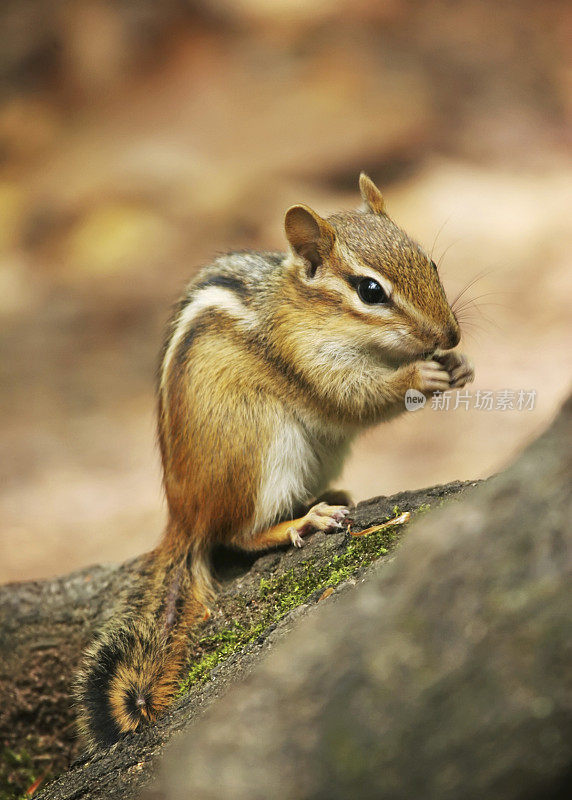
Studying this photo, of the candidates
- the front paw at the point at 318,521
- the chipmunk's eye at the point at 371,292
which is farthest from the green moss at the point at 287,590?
the chipmunk's eye at the point at 371,292

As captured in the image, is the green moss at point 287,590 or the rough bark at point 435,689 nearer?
the rough bark at point 435,689

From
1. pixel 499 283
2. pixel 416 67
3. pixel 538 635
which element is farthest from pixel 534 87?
pixel 538 635

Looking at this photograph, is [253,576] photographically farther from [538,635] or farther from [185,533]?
[538,635]

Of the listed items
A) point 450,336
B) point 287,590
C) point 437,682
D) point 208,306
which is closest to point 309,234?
point 208,306

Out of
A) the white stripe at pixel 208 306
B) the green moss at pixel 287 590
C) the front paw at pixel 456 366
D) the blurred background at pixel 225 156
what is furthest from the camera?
the blurred background at pixel 225 156

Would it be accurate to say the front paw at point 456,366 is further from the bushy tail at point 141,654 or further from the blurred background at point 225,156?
the blurred background at point 225,156

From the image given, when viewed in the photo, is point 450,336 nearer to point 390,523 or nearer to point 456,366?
point 456,366

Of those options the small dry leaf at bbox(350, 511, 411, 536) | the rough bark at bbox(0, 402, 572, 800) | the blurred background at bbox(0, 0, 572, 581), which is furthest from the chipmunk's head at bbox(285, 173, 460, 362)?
the blurred background at bbox(0, 0, 572, 581)
